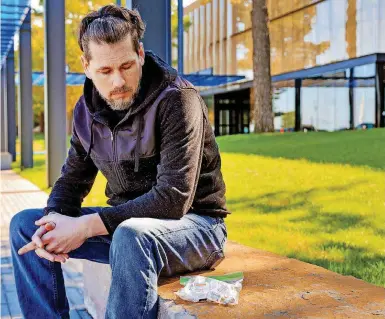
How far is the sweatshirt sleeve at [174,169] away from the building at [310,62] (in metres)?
21.5

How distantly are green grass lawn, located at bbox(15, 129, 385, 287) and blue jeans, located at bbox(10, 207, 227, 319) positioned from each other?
2324 millimetres

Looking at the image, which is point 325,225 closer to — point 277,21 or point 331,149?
point 331,149

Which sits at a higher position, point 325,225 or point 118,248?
point 118,248

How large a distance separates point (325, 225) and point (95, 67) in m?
4.66

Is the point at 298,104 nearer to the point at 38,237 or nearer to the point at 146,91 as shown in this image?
the point at 146,91

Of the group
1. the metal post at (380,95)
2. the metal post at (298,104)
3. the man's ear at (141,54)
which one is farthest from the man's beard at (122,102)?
the metal post at (298,104)

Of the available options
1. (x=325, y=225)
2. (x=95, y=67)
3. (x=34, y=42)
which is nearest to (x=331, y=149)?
(x=325, y=225)

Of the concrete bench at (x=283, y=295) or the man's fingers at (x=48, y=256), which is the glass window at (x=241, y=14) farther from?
the man's fingers at (x=48, y=256)

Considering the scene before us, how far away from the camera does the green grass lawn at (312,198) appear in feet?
19.4

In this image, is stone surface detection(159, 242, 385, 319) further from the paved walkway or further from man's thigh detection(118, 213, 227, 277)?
the paved walkway

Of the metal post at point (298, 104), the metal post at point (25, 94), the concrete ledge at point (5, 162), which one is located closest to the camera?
the metal post at point (25, 94)

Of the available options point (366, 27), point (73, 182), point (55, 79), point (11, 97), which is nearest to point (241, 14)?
point (366, 27)

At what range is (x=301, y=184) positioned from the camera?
10.1 meters

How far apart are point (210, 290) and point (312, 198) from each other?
6651 millimetres
